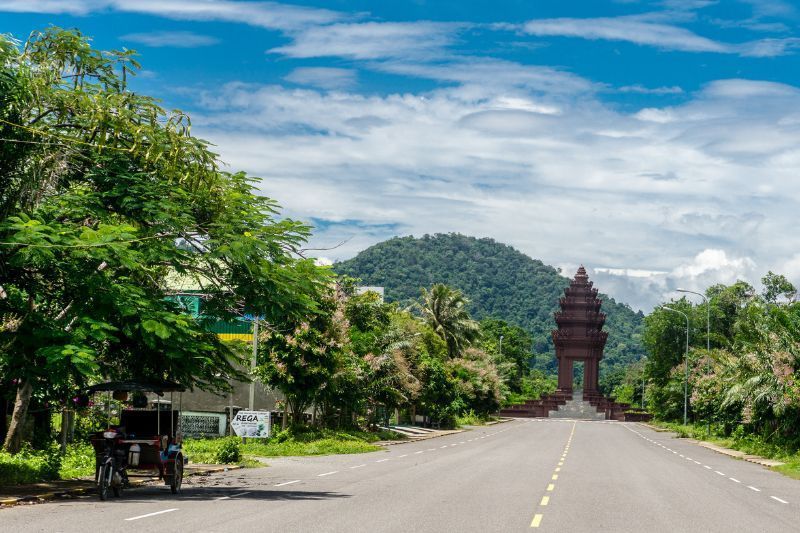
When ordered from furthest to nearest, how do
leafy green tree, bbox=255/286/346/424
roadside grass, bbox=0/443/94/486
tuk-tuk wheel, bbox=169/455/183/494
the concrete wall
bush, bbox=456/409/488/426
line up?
1. bush, bbox=456/409/488/426
2. the concrete wall
3. leafy green tree, bbox=255/286/346/424
4. roadside grass, bbox=0/443/94/486
5. tuk-tuk wheel, bbox=169/455/183/494

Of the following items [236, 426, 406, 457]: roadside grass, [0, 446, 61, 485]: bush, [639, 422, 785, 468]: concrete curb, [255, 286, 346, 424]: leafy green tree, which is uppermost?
[255, 286, 346, 424]: leafy green tree

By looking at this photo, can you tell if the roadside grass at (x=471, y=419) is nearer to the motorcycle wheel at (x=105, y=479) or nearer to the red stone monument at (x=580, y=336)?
the red stone monument at (x=580, y=336)

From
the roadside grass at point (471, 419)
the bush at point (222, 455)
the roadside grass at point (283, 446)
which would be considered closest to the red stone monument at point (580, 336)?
the roadside grass at point (471, 419)

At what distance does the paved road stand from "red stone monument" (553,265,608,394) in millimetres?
94784

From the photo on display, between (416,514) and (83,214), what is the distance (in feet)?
30.3

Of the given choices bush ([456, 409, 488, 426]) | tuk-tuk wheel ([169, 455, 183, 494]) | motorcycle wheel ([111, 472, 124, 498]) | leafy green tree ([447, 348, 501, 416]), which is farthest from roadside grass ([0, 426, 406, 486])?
bush ([456, 409, 488, 426])

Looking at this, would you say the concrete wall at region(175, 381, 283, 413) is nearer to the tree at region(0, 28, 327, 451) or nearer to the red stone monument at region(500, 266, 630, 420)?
the tree at region(0, 28, 327, 451)

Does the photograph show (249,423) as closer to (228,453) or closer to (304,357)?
(304,357)

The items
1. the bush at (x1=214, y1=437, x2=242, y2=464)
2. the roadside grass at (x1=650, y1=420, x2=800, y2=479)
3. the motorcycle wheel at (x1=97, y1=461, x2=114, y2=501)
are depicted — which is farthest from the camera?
the roadside grass at (x1=650, y1=420, x2=800, y2=479)

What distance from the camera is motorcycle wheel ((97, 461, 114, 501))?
60.5 feet

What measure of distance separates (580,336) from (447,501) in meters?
112

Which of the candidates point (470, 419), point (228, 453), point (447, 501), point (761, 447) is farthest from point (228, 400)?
point (470, 419)

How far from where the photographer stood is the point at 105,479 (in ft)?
61.0

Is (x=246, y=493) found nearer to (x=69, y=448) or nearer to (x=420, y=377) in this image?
(x=69, y=448)
